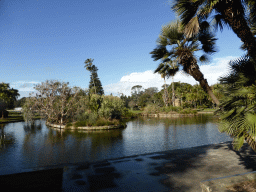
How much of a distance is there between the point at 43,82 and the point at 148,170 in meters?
22.6

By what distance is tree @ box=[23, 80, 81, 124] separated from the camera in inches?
969

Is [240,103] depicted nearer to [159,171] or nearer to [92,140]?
[159,171]

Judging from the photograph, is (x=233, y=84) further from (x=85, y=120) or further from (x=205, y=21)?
(x=85, y=120)

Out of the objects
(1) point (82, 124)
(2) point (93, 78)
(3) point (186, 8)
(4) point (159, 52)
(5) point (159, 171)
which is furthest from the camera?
(2) point (93, 78)

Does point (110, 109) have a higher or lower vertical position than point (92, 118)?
higher

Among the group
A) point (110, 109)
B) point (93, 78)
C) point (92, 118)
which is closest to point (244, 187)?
point (92, 118)

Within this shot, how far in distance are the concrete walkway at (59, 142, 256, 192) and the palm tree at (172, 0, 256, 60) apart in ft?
12.5

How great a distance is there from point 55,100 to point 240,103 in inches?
957

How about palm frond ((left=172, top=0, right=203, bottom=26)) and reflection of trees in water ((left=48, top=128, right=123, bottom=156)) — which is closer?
palm frond ((left=172, top=0, right=203, bottom=26))

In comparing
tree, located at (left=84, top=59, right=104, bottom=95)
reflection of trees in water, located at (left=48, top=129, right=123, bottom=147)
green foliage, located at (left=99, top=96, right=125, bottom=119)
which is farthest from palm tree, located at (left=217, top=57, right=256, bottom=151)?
tree, located at (left=84, top=59, right=104, bottom=95)

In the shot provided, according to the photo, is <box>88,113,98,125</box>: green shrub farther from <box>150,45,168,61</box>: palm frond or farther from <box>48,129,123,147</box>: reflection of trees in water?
<box>150,45,168,61</box>: palm frond

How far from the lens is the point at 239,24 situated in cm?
469

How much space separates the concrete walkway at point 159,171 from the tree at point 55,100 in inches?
729

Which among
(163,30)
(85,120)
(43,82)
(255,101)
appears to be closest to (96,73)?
(43,82)
